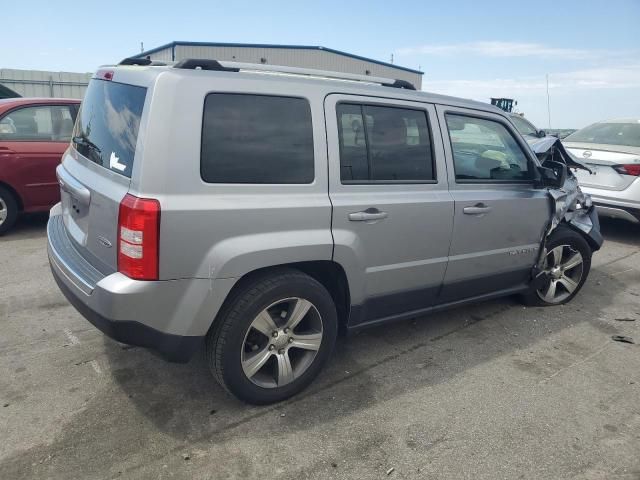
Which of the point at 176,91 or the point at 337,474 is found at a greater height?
the point at 176,91

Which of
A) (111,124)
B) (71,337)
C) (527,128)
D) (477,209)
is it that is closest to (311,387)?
(477,209)

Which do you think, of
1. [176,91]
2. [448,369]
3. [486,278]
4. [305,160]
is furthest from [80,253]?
[486,278]

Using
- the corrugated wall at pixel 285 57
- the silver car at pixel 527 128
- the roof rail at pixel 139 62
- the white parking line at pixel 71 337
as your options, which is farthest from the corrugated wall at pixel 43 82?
the roof rail at pixel 139 62

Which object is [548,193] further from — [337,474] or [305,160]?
[337,474]

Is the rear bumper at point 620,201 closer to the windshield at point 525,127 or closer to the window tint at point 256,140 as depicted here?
the windshield at point 525,127

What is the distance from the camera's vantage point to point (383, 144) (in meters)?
3.15

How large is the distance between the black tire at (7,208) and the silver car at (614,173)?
7.37 metres

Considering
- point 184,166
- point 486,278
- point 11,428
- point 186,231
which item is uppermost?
point 184,166

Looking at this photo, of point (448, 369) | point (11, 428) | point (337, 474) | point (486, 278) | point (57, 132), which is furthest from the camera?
point (57, 132)

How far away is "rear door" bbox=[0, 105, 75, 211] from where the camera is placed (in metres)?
5.95

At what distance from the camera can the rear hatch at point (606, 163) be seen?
666 centimetres

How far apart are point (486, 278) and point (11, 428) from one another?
321cm

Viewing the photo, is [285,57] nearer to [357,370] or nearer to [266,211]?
[357,370]

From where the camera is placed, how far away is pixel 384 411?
2.91m
